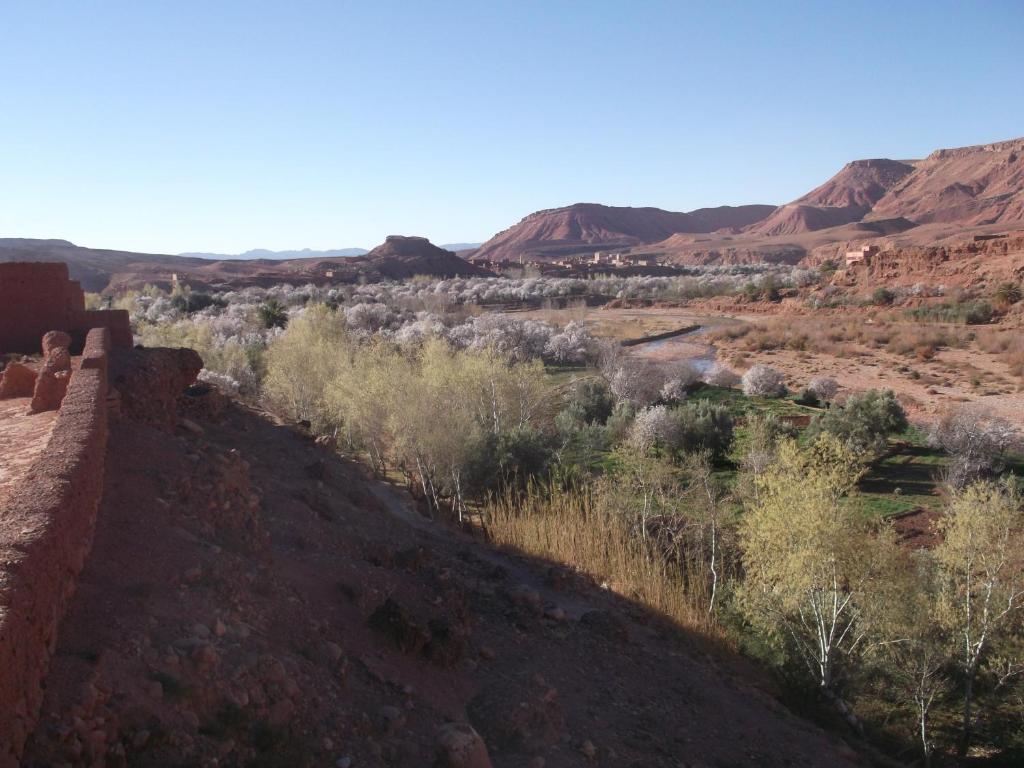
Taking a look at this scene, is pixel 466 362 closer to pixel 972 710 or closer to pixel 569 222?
pixel 972 710

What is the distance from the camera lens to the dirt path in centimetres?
623

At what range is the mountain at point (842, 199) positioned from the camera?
140 metres

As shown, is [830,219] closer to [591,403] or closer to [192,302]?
[192,302]

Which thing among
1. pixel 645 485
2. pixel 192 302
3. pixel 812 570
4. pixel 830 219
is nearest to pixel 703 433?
pixel 645 485

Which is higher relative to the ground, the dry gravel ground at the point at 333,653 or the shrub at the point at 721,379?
the dry gravel ground at the point at 333,653

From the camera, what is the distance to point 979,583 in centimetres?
895

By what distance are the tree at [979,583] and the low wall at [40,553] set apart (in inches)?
352

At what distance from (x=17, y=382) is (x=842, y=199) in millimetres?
167655

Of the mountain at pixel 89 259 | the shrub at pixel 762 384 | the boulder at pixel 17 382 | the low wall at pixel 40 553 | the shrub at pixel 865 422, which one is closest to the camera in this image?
the low wall at pixel 40 553

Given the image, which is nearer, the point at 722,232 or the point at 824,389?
the point at 824,389

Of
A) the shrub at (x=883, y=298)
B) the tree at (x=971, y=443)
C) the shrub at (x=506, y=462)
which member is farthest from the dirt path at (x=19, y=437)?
the shrub at (x=883, y=298)

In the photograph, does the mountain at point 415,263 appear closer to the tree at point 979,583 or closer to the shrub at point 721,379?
the shrub at point 721,379

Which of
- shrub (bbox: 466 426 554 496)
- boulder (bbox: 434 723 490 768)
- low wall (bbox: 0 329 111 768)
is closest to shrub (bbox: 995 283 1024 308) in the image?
shrub (bbox: 466 426 554 496)

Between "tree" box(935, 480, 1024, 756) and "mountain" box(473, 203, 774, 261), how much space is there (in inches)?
5144
